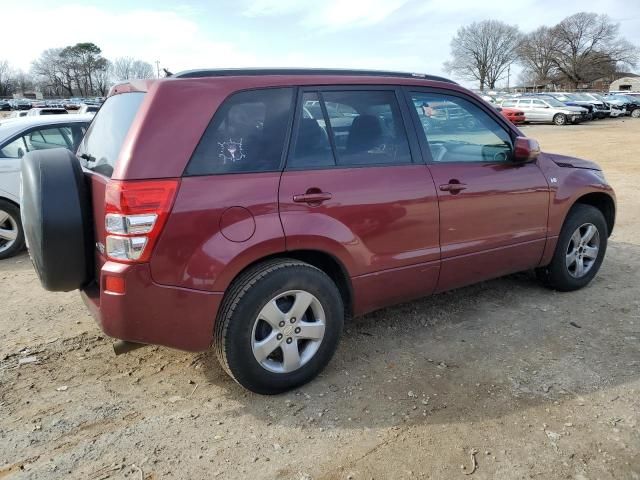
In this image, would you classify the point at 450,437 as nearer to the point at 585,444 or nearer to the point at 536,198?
the point at 585,444

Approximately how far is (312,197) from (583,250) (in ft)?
9.40

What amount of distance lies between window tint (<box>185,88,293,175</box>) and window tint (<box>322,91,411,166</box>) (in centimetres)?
35

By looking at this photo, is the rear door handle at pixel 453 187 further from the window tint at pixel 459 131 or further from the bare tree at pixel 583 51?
the bare tree at pixel 583 51

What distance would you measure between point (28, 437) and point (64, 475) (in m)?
0.42

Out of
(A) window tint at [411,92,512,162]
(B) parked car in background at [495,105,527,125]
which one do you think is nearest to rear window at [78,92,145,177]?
(A) window tint at [411,92,512,162]

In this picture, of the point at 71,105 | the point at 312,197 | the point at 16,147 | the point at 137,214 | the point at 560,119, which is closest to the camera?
the point at 137,214

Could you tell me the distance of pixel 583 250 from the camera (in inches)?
178

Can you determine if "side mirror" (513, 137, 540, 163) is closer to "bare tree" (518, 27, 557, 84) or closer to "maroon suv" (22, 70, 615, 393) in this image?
"maroon suv" (22, 70, 615, 393)

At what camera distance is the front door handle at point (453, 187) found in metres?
3.42

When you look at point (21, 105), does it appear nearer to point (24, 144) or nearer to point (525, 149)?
point (24, 144)

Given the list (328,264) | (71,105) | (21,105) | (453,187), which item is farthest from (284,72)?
(21,105)

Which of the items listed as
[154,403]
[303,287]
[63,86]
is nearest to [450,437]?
[303,287]

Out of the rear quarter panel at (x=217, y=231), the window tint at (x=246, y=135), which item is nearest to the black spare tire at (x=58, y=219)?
the rear quarter panel at (x=217, y=231)

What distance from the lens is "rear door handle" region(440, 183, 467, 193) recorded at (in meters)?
3.42
